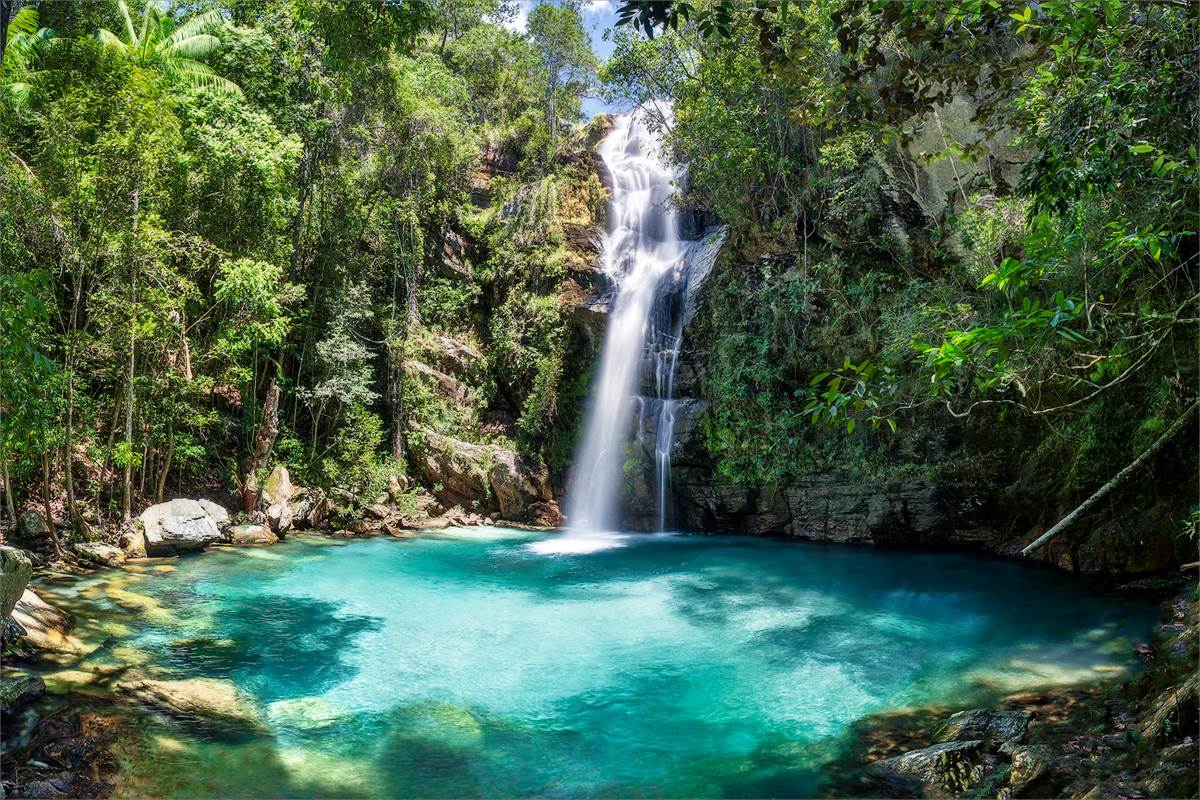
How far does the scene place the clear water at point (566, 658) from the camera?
4.97 meters

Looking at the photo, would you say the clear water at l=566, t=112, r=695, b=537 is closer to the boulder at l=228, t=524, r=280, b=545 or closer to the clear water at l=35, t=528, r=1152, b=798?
the clear water at l=35, t=528, r=1152, b=798

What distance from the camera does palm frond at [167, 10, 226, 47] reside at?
1605cm

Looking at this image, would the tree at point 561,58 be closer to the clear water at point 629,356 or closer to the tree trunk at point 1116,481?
the clear water at point 629,356

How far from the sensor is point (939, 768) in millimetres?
4613

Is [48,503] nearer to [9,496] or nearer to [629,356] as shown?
[9,496]

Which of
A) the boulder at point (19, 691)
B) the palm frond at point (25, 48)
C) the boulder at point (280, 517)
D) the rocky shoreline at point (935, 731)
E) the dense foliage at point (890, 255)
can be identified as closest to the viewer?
the rocky shoreline at point (935, 731)

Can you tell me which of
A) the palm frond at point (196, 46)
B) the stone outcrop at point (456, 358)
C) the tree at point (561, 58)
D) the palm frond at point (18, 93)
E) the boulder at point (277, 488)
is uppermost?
the tree at point (561, 58)

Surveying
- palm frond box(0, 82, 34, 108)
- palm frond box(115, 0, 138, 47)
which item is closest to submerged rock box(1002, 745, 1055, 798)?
palm frond box(0, 82, 34, 108)

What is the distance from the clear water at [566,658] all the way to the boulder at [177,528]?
24.9 inches

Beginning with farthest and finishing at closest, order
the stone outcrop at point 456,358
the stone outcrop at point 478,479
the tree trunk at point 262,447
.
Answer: the stone outcrop at point 456,358, the stone outcrop at point 478,479, the tree trunk at point 262,447

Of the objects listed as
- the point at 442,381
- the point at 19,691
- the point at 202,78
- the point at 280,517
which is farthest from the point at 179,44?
the point at 19,691

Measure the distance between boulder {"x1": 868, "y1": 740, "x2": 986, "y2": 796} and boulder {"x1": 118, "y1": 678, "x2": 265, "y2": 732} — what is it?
15.1 feet

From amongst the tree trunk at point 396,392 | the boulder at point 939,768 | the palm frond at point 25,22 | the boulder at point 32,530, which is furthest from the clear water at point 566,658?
the palm frond at point 25,22

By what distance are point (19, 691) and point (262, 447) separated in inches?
387
